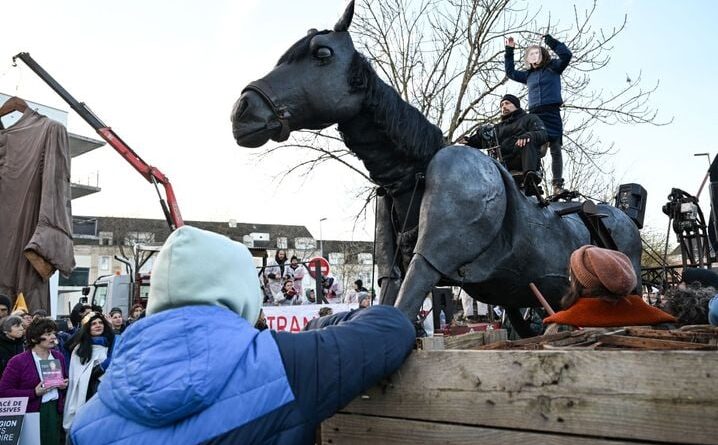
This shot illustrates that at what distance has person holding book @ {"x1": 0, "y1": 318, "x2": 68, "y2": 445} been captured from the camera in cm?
611

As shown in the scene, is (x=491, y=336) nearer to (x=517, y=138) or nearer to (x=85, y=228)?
(x=517, y=138)

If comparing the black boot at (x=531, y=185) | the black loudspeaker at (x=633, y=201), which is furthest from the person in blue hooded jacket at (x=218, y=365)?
the black loudspeaker at (x=633, y=201)

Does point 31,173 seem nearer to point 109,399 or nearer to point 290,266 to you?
point 109,399

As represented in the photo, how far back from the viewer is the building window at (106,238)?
66.5 metres

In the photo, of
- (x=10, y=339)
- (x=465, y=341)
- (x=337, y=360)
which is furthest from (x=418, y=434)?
(x=10, y=339)

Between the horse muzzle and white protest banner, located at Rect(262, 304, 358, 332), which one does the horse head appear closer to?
the horse muzzle

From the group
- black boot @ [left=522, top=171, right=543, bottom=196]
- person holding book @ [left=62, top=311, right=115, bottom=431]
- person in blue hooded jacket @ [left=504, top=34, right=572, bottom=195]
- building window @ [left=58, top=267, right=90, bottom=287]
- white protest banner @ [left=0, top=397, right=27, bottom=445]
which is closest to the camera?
black boot @ [left=522, top=171, right=543, bottom=196]

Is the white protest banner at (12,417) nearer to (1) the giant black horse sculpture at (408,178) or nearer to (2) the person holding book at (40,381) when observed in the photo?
Result: (2) the person holding book at (40,381)

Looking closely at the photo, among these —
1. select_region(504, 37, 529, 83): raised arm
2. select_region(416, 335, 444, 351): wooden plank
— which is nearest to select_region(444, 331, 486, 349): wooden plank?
select_region(416, 335, 444, 351): wooden plank

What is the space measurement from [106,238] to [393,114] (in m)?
68.6

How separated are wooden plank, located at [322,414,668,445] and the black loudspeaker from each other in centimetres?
467

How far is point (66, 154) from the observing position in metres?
5.16

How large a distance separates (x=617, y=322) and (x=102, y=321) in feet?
19.6

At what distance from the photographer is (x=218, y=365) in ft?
5.52
